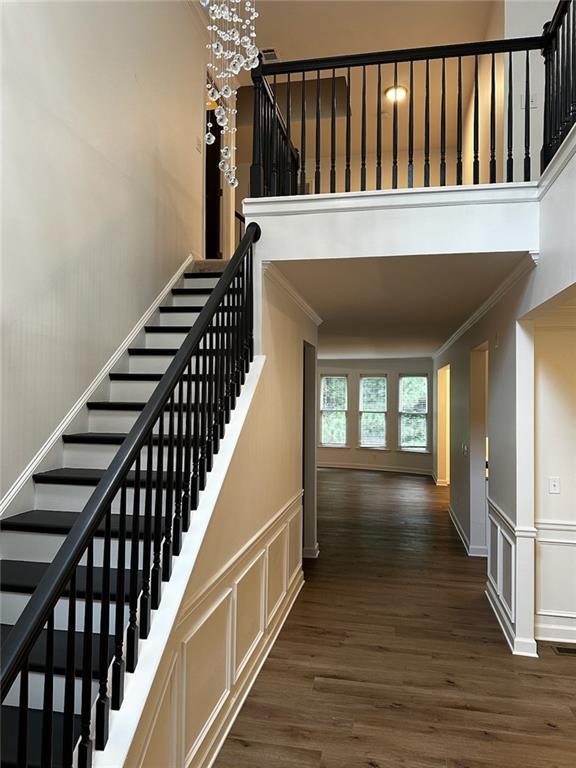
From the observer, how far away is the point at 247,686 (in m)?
2.93

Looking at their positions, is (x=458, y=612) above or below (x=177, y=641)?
below

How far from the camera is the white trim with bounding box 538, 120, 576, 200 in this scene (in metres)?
2.18

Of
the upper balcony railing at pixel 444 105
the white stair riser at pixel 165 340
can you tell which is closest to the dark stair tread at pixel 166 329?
the white stair riser at pixel 165 340

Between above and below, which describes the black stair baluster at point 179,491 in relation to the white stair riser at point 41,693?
above

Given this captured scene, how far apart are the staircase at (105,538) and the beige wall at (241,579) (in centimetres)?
19

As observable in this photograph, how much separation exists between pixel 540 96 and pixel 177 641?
4013 mm

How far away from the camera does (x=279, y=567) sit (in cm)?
384

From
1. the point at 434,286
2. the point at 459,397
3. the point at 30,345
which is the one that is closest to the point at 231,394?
the point at 30,345

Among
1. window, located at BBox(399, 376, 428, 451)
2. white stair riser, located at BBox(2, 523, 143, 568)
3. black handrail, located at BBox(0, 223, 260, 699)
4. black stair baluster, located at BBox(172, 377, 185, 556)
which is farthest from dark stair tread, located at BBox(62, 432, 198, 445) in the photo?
window, located at BBox(399, 376, 428, 451)

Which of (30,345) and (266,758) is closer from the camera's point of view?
(266,758)

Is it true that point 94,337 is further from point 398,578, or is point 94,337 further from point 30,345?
point 398,578

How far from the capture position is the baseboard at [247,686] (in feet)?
7.77

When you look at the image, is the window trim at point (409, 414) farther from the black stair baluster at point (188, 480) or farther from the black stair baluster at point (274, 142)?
the black stair baluster at point (188, 480)

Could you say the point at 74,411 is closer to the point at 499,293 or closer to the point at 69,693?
the point at 69,693
